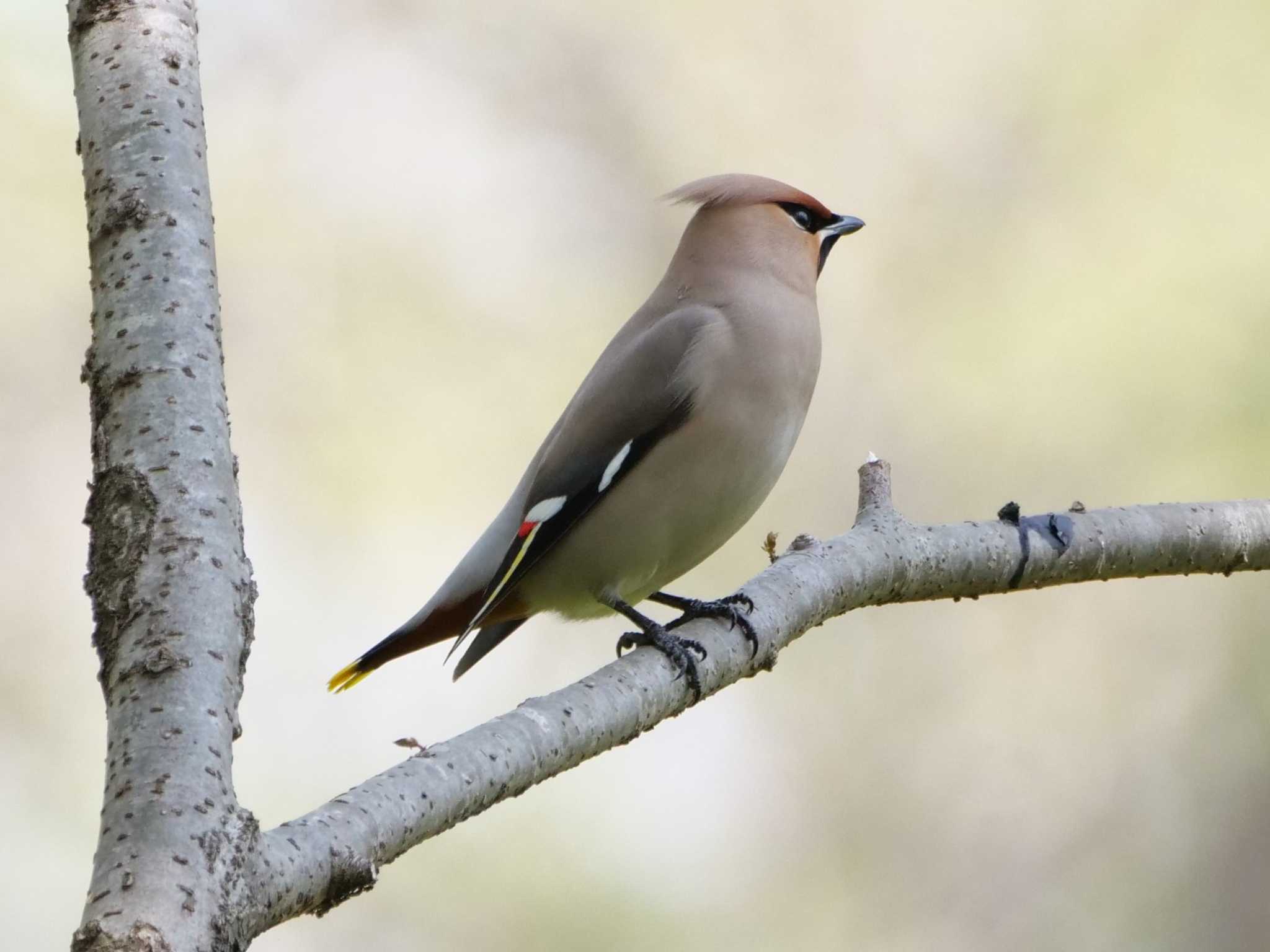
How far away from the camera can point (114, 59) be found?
283 centimetres

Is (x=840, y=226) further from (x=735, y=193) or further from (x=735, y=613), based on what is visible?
(x=735, y=613)

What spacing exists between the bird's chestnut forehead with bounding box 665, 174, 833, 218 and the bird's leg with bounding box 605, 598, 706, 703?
132cm

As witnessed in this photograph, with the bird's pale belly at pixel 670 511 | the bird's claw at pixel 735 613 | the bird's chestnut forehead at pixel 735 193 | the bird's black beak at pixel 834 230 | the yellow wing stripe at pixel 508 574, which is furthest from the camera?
the bird's black beak at pixel 834 230

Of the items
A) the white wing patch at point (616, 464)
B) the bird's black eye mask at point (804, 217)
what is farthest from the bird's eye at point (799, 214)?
the white wing patch at point (616, 464)

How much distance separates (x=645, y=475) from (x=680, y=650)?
0.77m

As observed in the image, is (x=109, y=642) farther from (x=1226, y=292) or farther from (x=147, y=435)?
(x=1226, y=292)

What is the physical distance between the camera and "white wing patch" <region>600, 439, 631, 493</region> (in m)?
4.09

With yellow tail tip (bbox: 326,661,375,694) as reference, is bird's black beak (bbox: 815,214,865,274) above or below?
above

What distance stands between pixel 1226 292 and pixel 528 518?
3.78 m

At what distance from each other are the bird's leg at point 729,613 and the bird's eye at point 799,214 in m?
1.36

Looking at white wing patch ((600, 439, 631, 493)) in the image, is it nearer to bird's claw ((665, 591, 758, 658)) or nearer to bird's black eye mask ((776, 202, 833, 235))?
bird's claw ((665, 591, 758, 658))

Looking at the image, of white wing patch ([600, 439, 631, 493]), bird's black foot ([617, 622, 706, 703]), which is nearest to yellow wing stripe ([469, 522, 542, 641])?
white wing patch ([600, 439, 631, 493])

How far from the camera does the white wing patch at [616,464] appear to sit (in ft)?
13.4

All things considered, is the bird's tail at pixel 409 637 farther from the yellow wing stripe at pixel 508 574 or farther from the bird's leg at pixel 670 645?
the bird's leg at pixel 670 645
